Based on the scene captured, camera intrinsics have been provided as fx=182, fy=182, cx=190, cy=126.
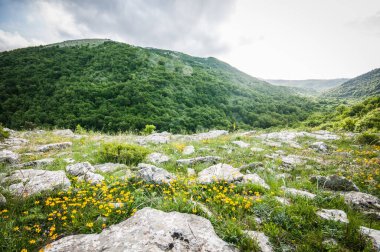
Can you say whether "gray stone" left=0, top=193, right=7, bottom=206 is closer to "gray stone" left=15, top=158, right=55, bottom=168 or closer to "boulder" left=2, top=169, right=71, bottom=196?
"boulder" left=2, top=169, right=71, bottom=196

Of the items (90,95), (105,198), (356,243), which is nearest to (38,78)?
(90,95)

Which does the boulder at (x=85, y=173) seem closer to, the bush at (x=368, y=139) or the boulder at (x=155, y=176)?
the boulder at (x=155, y=176)

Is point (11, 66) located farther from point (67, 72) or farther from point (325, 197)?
point (325, 197)

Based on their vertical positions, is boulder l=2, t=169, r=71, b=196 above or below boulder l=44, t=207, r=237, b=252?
above

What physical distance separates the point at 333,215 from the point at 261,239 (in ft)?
4.51

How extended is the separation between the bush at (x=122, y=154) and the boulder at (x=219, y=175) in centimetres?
242

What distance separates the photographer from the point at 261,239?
2566 mm

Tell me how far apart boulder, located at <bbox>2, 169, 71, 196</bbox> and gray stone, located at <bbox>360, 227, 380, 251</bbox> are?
5180 mm

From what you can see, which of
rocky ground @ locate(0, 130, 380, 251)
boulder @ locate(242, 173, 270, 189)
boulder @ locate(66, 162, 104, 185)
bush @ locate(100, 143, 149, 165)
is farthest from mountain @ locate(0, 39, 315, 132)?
boulder @ locate(66, 162, 104, 185)

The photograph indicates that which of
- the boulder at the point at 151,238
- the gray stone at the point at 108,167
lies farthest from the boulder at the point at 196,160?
the boulder at the point at 151,238

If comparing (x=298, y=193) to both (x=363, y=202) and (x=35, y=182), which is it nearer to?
(x=363, y=202)

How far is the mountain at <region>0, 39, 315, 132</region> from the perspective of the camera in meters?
35.3

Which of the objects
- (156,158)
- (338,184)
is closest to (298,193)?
(338,184)

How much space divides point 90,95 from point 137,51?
34.9 m
